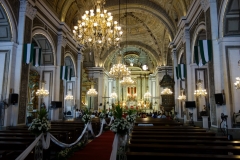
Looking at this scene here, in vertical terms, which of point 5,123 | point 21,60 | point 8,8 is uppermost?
point 8,8

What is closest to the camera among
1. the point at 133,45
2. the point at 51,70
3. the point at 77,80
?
the point at 51,70

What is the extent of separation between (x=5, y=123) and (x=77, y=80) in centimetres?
913

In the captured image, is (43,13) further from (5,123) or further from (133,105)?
(133,105)

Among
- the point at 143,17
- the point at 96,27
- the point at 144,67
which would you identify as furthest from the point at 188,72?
the point at 144,67

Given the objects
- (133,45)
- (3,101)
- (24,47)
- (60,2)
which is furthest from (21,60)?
(133,45)

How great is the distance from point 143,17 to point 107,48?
1153cm

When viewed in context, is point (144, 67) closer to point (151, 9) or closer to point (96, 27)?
point (151, 9)

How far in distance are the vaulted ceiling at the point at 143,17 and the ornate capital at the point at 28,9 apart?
2166 millimetres

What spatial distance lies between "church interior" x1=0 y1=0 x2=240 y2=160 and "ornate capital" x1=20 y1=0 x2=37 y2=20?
42mm

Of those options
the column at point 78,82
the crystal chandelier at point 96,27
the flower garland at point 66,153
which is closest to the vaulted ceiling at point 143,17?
the column at point 78,82

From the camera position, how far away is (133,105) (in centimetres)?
2953

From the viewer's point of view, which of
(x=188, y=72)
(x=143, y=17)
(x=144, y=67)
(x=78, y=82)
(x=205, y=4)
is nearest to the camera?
(x=205, y=4)

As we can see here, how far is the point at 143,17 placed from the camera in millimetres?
20469

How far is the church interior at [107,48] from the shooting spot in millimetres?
7727
